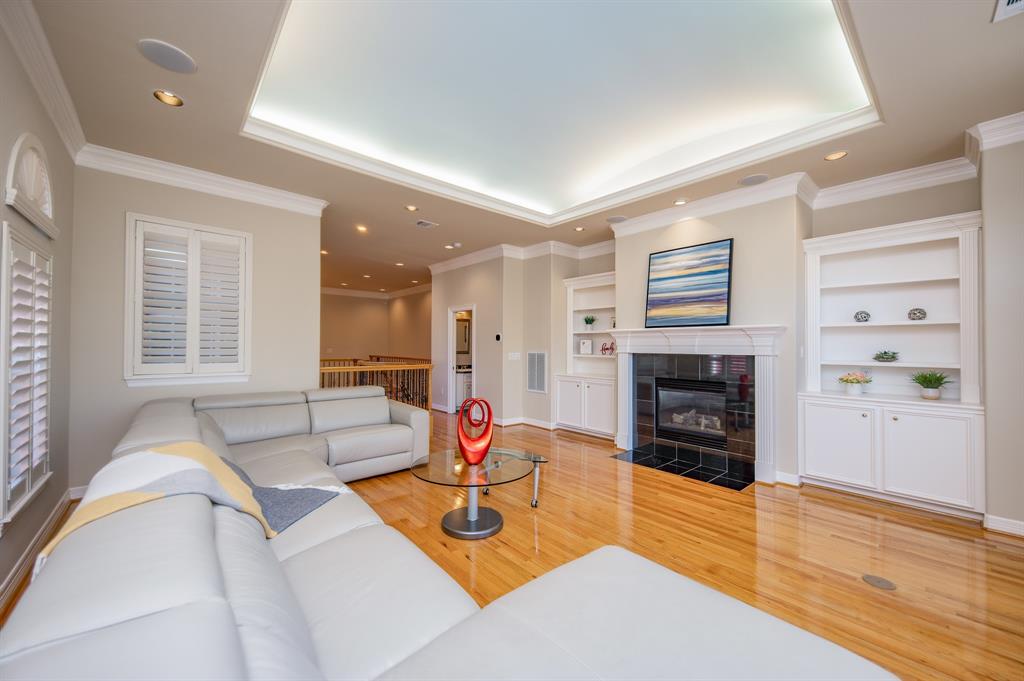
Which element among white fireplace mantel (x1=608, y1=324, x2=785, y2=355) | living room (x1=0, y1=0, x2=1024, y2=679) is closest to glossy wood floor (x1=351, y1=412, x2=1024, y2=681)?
living room (x1=0, y1=0, x2=1024, y2=679)

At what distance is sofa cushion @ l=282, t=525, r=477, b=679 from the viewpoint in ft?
3.80

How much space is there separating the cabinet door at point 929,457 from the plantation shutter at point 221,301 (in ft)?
19.1

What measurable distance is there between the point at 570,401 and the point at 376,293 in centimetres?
827

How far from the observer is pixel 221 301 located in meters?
3.95

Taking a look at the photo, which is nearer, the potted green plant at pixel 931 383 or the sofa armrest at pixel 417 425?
the potted green plant at pixel 931 383

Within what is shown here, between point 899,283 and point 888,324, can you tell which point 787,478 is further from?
point 899,283

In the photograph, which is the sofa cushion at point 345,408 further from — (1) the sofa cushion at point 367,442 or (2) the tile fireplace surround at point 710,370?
(2) the tile fireplace surround at point 710,370

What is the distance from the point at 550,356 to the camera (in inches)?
244

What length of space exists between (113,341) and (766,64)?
17.8 feet

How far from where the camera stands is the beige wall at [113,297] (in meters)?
3.36

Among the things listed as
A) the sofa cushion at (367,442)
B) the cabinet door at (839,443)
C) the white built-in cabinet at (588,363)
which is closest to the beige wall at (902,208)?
the cabinet door at (839,443)

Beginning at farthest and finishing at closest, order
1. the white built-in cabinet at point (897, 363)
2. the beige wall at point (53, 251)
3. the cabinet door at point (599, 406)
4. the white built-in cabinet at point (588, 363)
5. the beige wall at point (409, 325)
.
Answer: the beige wall at point (409, 325)
the white built-in cabinet at point (588, 363)
the cabinet door at point (599, 406)
the white built-in cabinet at point (897, 363)
the beige wall at point (53, 251)

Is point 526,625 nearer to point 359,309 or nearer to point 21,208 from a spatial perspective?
point 21,208

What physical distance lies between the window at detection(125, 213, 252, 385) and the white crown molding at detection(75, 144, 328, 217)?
0.36 metres
